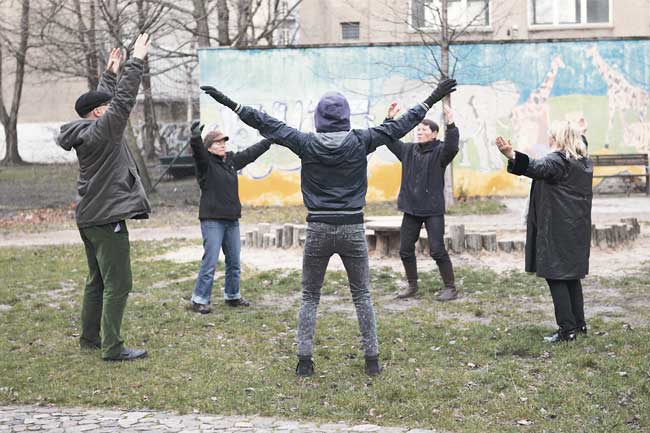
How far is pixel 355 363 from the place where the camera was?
6898 mm

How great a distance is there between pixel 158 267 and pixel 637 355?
22.4ft

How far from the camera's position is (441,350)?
7.26 metres

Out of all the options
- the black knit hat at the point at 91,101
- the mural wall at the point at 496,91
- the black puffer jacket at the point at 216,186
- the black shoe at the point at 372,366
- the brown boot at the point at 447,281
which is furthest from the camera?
the mural wall at the point at 496,91

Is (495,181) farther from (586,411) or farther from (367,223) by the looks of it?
(586,411)

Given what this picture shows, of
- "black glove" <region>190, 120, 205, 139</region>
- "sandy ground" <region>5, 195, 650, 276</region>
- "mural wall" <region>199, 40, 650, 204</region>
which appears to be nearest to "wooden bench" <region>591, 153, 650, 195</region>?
"mural wall" <region>199, 40, 650, 204</region>

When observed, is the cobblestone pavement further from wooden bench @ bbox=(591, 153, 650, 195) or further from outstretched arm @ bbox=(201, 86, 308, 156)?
wooden bench @ bbox=(591, 153, 650, 195)

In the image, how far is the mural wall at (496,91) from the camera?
1989 cm

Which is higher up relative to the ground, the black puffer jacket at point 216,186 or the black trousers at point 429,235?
the black puffer jacket at point 216,186

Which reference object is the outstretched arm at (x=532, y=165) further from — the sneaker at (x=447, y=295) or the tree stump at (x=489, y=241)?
the tree stump at (x=489, y=241)

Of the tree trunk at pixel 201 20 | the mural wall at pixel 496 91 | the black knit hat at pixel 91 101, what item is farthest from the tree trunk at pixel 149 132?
the black knit hat at pixel 91 101

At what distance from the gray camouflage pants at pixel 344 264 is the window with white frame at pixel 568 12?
2085 cm

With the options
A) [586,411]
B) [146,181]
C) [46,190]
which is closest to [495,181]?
[146,181]

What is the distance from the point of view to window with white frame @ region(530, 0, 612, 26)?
25.8 m

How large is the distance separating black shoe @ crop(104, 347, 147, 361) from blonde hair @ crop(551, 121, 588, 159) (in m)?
3.61
